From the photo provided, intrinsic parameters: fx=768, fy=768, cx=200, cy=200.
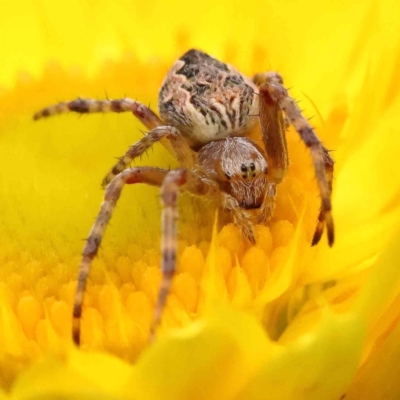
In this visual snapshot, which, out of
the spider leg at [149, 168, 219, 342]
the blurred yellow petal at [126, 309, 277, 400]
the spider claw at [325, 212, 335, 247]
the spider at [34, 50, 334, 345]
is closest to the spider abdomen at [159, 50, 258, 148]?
the spider at [34, 50, 334, 345]

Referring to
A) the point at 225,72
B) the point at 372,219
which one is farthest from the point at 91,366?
the point at 225,72

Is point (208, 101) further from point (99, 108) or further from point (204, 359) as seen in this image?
point (204, 359)

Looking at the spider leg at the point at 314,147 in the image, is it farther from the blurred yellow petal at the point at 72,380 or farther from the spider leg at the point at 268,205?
the blurred yellow petal at the point at 72,380

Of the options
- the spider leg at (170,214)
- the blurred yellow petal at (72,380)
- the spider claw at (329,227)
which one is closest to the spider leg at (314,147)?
the spider claw at (329,227)

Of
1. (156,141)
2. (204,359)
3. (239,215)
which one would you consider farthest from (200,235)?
(204,359)

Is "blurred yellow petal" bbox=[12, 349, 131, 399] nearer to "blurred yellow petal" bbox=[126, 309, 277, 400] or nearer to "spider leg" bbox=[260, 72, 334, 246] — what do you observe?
"blurred yellow petal" bbox=[126, 309, 277, 400]
